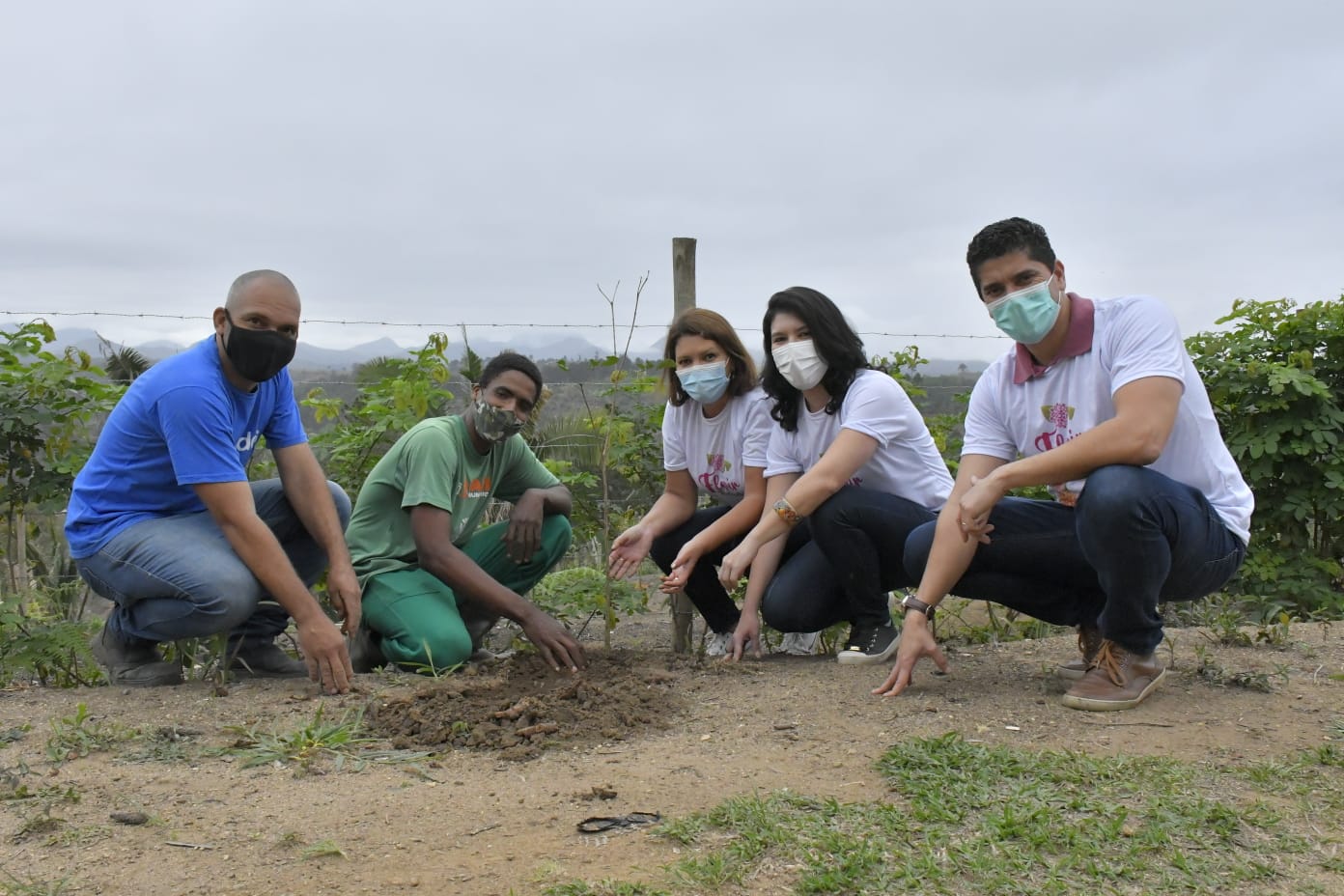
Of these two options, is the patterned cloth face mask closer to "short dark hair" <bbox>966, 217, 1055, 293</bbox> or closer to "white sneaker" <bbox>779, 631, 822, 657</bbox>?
"white sneaker" <bbox>779, 631, 822, 657</bbox>

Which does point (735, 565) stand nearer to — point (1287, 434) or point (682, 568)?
point (682, 568)

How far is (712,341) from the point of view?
4.23 metres

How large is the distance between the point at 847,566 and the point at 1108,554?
1083mm

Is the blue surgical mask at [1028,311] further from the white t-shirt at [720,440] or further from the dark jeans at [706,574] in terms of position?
the dark jeans at [706,574]

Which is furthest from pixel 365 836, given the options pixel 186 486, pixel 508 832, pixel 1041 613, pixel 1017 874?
pixel 1041 613

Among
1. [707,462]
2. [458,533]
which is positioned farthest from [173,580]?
[707,462]

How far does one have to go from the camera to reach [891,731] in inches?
123

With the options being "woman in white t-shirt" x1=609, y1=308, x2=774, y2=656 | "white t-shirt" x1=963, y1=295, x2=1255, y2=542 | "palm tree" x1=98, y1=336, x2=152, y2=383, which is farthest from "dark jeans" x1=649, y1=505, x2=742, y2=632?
"palm tree" x1=98, y1=336, x2=152, y2=383

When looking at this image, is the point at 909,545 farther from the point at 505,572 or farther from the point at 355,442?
the point at 355,442

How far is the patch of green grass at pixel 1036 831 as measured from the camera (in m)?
2.22

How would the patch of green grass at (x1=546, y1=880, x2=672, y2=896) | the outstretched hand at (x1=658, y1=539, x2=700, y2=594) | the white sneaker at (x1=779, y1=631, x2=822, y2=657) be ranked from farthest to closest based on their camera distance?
the white sneaker at (x1=779, y1=631, x2=822, y2=657) < the outstretched hand at (x1=658, y1=539, x2=700, y2=594) < the patch of green grass at (x1=546, y1=880, x2=672, y2=896)

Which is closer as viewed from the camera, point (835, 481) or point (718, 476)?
point (835, 481)

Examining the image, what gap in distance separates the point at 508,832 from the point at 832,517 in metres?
1.84

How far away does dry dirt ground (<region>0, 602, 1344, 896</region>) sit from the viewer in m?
2.37
